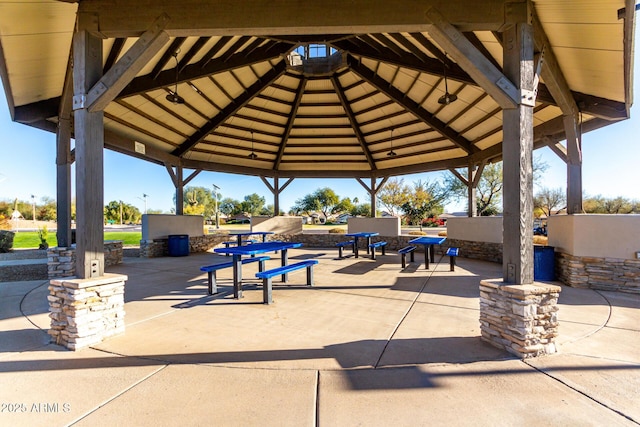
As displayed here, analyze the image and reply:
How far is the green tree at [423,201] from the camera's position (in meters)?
28.4

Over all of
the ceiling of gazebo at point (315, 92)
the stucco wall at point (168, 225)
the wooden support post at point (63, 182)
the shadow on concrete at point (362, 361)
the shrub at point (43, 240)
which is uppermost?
the ceiling of gazebo at point (315, 92)

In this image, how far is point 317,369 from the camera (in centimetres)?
286

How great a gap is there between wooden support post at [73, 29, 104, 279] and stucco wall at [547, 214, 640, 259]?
851 cm

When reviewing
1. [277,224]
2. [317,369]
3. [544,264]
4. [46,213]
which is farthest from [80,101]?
[46,213]

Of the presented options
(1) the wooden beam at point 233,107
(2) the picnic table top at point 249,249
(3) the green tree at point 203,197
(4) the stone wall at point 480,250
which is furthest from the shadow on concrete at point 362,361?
(3) the green tree at point 203,197

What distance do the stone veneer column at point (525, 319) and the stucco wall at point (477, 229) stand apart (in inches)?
267

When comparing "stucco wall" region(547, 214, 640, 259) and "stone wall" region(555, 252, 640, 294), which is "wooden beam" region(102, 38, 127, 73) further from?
"stone wall" region(555, 252, 640, 294)

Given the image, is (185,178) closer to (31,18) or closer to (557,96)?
(31,18)

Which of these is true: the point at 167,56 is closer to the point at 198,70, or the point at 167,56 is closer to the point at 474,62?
the point at 198,70

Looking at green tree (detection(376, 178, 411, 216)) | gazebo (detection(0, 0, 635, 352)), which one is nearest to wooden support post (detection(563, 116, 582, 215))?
gazebo (detection(0, 0, 635, 352))

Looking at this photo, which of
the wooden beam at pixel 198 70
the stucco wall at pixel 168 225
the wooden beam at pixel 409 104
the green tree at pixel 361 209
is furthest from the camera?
the green tree at pixel 361 209

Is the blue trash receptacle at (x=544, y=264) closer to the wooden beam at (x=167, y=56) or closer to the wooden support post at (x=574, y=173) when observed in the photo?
the wooden support post at (x=574, y=173)

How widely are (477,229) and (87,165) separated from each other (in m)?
10.9

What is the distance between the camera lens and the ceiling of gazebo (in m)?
4.51
